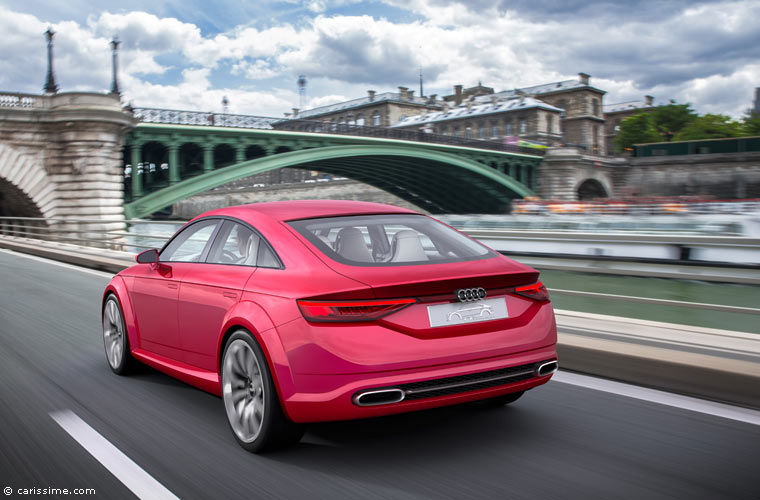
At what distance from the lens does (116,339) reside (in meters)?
5.35

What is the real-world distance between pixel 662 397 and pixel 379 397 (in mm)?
1942

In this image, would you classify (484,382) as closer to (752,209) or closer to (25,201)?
(25,201)

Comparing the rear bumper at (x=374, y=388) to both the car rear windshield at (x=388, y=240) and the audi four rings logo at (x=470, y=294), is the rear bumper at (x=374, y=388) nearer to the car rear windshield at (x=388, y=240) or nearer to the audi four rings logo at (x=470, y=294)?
the audi four rings logo at (x=470, y=294)

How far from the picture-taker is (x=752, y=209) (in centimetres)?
3894

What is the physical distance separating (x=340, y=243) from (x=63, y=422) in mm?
1852

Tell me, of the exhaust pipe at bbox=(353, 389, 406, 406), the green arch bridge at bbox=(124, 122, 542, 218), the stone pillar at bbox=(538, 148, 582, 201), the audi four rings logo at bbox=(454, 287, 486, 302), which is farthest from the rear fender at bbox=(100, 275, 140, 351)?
the stone pillar at bbox=(538, 148, 582, 201)

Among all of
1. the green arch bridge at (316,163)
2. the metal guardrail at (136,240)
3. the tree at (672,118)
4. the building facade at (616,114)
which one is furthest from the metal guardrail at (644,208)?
the building facade at (616,114)

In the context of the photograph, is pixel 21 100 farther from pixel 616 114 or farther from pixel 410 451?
pixel 616 114

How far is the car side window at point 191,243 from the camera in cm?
443

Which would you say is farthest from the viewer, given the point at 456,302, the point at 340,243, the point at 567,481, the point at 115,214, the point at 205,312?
the point at 115,214

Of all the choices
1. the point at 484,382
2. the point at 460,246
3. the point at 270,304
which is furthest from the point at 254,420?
the point at 460,246

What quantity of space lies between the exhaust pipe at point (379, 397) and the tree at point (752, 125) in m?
105

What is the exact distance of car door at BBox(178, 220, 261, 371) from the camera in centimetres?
381

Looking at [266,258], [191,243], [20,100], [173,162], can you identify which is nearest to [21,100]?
[20,100]
